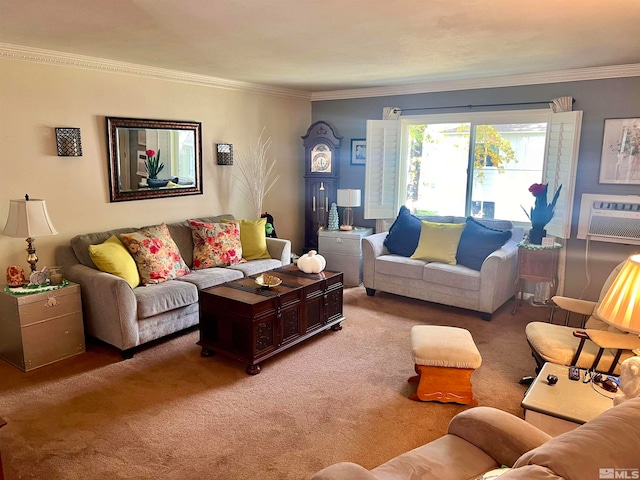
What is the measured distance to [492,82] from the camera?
5.02 metres

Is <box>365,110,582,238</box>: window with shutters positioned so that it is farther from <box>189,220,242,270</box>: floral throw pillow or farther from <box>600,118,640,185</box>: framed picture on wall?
<box>189,220,242,270</box>: floral throw pillow

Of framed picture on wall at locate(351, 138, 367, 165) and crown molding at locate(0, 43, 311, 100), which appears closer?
crown molding at locate(0, 43, 311, 100)

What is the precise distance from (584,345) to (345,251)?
9.95 feet

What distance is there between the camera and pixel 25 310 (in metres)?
3.34

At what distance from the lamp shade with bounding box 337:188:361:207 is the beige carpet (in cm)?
209

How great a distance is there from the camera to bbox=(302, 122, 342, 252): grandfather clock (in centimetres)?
609

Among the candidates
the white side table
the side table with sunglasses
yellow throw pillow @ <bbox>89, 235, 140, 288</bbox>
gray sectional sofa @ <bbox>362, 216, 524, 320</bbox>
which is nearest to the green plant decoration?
yellow throw pillow @ <bbox>89, 235, 140, 288</bbox>

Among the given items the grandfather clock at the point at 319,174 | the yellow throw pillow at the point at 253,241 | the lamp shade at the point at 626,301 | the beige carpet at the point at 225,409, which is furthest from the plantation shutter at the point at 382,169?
the lamp shade at the point at 626,301

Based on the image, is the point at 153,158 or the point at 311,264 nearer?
the point at 311,264

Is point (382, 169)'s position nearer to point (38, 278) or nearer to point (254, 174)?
point (254, 174)

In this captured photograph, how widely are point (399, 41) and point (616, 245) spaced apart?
9.93ft

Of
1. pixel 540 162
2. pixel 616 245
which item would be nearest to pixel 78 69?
pixel 540 162

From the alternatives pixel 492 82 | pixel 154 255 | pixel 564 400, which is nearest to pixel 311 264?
pixel 154 255

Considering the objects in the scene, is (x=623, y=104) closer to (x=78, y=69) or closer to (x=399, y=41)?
(x=399, y=41)
